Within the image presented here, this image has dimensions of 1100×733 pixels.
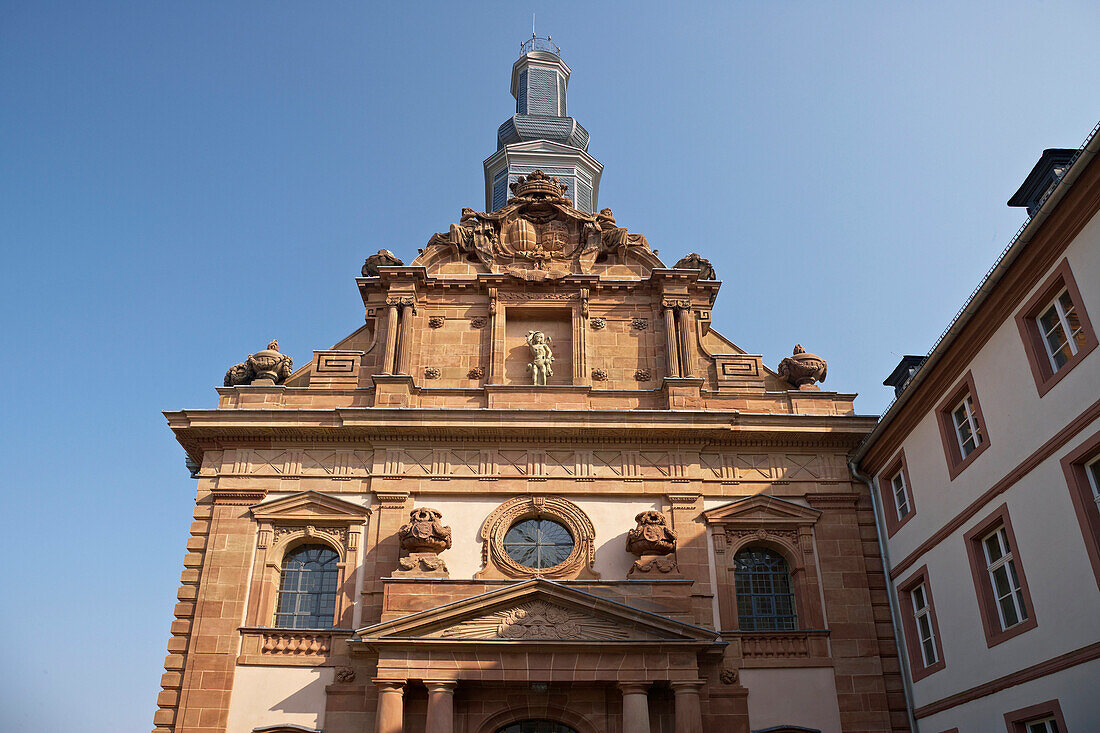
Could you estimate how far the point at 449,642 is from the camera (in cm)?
1777

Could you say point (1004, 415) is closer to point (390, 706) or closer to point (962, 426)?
point (962, 426)

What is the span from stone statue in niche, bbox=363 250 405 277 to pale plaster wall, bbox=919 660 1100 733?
1665cm

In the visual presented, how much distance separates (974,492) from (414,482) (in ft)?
38.8

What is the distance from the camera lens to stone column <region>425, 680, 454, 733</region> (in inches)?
675

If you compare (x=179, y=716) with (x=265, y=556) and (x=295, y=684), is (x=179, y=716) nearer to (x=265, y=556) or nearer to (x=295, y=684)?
(x=295, y=684)

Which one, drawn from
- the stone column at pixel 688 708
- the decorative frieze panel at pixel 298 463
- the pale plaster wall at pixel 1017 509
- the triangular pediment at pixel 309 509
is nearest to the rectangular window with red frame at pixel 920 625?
the pale plaster wall at pixel 1017 509

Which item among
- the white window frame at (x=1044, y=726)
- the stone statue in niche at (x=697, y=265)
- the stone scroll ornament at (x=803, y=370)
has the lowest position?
the white window frame at (x=1044, y=726)

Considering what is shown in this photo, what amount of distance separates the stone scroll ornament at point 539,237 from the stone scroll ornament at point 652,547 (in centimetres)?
756

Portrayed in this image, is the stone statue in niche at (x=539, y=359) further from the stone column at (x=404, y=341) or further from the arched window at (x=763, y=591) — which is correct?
the arched window at (x=763, y=591)

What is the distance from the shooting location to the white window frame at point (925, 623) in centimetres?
1800

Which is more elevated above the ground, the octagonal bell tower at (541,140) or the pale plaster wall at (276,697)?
the octagonal bell tower at (541,140)

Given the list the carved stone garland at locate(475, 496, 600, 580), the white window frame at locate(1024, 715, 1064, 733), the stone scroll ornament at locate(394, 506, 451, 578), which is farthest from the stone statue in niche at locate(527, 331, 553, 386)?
the white window frame at locate(1024, 715, 1064, 733)

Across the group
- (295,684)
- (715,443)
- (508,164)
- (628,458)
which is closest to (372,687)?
(295,684)

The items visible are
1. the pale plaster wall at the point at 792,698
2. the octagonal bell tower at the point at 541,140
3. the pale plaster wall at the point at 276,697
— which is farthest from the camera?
the octagonal bell tower at the point at 541,140
